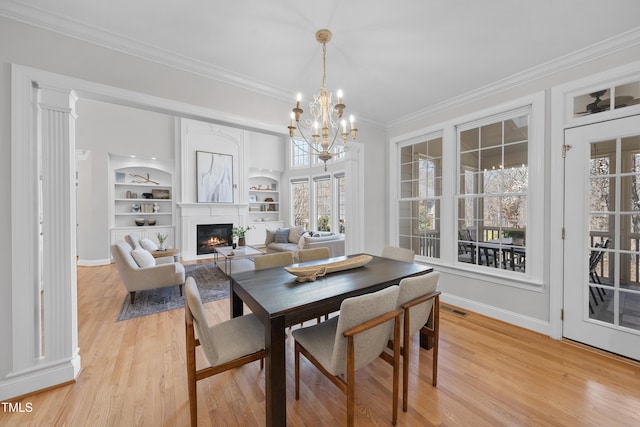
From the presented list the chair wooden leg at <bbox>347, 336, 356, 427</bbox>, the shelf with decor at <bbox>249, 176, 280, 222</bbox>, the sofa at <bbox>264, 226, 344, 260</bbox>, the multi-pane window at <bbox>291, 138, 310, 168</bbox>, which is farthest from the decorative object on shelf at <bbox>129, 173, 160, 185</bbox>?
the chair wooden leg at <bbox>347, 336, 356, 427</bbox>

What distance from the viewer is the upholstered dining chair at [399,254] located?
2787mm

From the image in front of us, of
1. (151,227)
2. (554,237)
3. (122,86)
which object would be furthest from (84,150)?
(554,237)

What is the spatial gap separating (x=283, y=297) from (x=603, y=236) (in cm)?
293

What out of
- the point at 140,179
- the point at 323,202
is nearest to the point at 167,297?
the point at 140,179

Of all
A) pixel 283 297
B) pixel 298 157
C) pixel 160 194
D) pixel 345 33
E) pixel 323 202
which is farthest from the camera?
pixel 298 157

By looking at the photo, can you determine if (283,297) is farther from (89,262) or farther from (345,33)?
(89,262)

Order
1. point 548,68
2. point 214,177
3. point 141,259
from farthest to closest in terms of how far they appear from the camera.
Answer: point 214,177, point 141,259, point 548,68

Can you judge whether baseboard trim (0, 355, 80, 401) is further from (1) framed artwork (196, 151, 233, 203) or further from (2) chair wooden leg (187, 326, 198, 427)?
(1) framed artwork (196, 151, 233, 203)

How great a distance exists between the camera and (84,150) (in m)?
5.64

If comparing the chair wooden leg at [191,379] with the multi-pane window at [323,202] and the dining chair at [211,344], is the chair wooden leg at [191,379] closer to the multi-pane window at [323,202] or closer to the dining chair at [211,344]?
the dining chair at [211,344]

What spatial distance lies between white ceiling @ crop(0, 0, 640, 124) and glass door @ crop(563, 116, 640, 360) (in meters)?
0.90

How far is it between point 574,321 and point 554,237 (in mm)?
812

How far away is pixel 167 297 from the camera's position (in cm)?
368

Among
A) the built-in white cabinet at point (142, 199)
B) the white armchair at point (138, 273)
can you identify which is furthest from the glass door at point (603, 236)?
the built-in white cabinet at point (142, 199)
